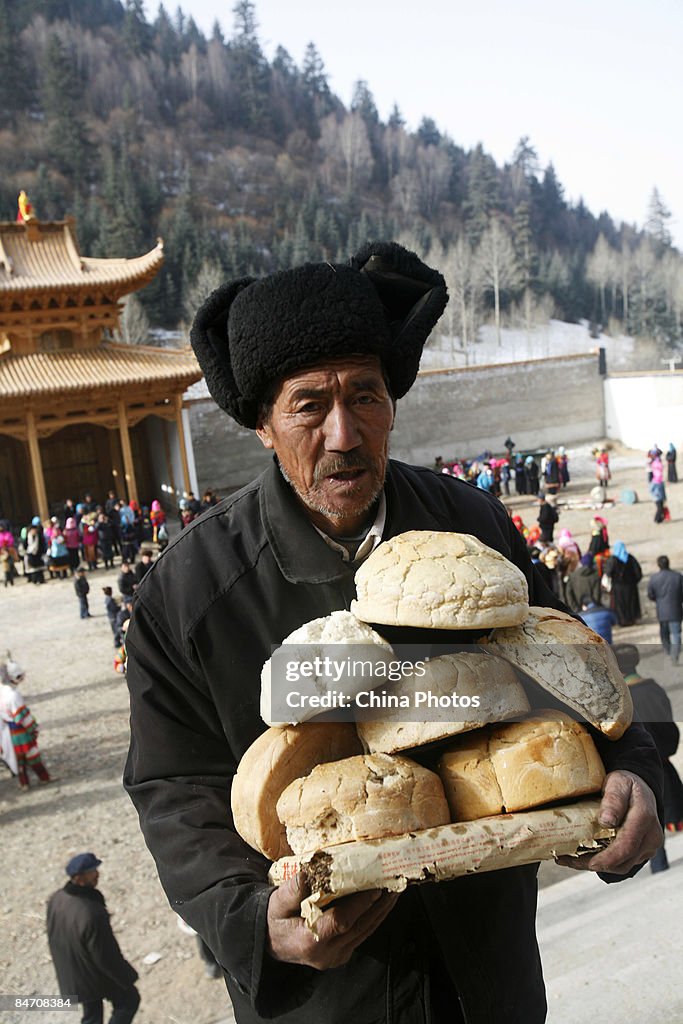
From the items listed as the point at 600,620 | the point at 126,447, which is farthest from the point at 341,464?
the point at 126,447

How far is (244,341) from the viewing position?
149cm

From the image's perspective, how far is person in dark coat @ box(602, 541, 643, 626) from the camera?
33.9 ft

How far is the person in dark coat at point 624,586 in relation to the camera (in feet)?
33.9

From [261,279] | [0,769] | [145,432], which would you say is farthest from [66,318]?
→ [261,279]

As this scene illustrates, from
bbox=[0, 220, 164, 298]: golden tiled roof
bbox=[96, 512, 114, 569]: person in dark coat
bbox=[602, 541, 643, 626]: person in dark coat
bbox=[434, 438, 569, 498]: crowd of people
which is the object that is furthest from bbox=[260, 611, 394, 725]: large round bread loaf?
bbox=[0, 220, 164, 298]: golden tiled roof

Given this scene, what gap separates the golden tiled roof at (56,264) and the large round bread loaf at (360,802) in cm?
2249

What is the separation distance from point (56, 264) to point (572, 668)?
2442 cm

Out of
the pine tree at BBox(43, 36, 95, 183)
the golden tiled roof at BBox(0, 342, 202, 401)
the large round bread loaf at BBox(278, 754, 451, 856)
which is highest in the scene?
the pine tree at BBox(43, 36, 95, 183)

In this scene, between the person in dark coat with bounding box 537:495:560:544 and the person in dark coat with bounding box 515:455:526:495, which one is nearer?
the person in dark coat with bounding box 537:495:560:544

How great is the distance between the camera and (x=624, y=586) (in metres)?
10.3

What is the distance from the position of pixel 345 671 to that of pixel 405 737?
134 mm

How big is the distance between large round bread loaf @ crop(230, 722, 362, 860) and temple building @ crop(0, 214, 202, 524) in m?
20.7

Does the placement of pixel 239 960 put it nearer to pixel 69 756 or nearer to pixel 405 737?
pixel 405 737

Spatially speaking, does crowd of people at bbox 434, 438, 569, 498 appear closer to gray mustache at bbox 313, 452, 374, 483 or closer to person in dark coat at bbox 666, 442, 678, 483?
person in dark coat at bbox 666, 442, 678, 483
